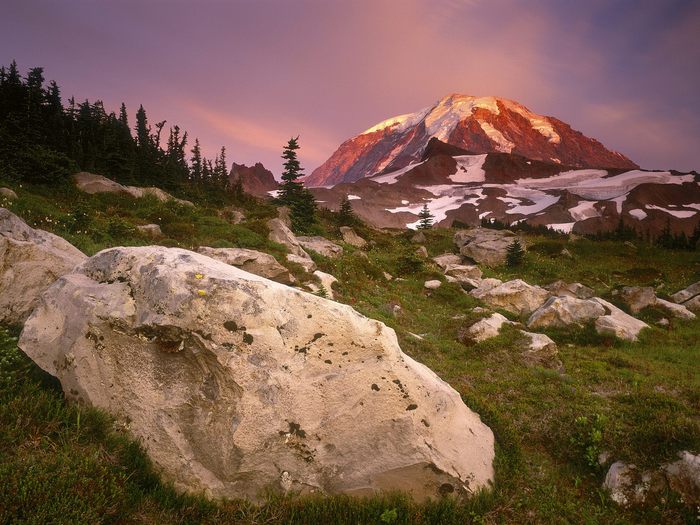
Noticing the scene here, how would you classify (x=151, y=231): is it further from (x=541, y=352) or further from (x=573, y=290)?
(x=573, y=290)

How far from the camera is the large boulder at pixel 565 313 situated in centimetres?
1747

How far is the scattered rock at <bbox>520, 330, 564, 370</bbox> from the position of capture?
13.1 metres

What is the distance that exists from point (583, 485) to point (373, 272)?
731 inches

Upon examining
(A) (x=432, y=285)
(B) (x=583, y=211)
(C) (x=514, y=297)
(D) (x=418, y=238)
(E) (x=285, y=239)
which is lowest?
(C) (x=514, y=297)

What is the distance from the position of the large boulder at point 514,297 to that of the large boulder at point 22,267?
20.4m

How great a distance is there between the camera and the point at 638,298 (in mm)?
22266

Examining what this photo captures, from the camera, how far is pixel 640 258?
45656 millimetres

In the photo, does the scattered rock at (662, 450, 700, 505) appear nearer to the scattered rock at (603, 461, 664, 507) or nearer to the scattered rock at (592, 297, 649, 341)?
the scattered rock at (603, 461, 664, 507)

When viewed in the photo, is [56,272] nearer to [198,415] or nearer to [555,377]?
[198,415]

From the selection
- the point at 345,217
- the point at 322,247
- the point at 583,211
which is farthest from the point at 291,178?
the point at 583,211

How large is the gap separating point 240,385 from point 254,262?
12564 millimetres

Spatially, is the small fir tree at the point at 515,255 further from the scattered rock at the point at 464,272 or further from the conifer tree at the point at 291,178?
the conifer tree at the point at 291,178

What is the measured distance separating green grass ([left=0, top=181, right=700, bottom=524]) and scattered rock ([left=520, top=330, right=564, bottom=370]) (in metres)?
0.32

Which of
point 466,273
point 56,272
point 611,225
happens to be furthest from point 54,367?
point 611,225
